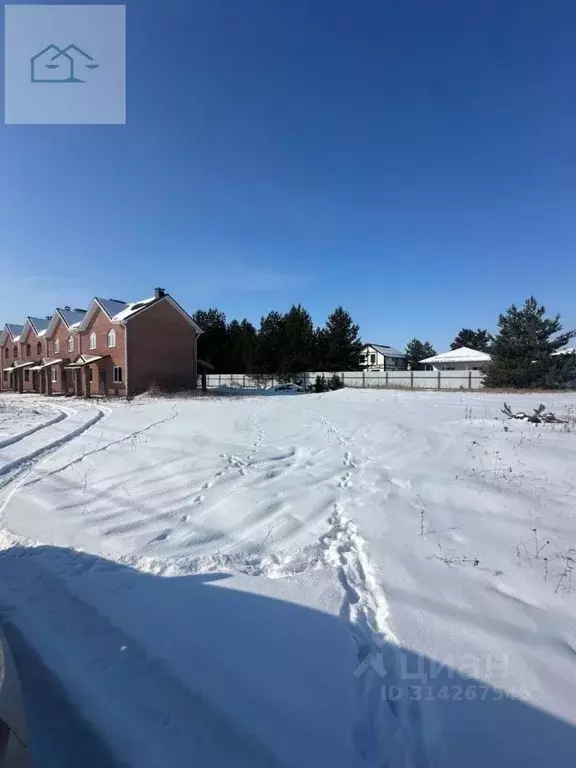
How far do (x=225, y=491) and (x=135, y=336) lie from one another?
2629 cm

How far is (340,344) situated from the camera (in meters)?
46.0

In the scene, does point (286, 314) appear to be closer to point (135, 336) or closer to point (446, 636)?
point (135, 336)

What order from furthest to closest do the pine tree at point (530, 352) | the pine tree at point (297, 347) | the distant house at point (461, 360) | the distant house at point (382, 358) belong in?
the distant house at point (382, 358)
the distant house at point (461, 360)
the pine tree at point (297, 347)
the pine tree at point (530, 352)

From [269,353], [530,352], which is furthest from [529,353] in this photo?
[269,353]

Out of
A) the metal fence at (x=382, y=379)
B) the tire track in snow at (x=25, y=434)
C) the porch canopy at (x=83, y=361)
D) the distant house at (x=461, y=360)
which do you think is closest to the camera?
the tire track in snow at (x=25, y=434)

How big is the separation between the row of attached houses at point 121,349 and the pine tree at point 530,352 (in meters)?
23.2

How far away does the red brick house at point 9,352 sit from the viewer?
Result: 45.2m

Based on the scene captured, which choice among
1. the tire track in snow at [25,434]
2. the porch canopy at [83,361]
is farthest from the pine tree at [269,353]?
the tire track in snow at [25,434]

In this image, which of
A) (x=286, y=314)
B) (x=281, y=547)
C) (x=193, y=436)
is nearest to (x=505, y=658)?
(x=281, y=547)

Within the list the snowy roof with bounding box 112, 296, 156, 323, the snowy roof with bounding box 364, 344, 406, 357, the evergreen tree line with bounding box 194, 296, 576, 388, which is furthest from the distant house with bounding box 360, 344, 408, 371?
the snowy roof with bounding box 112, 296, 156, 323

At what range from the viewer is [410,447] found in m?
8.27

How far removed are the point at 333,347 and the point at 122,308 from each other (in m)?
22.5

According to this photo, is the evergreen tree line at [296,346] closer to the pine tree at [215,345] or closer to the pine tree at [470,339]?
the pine tree at [215,345]

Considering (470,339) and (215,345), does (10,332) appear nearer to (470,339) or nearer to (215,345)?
(215,345)
